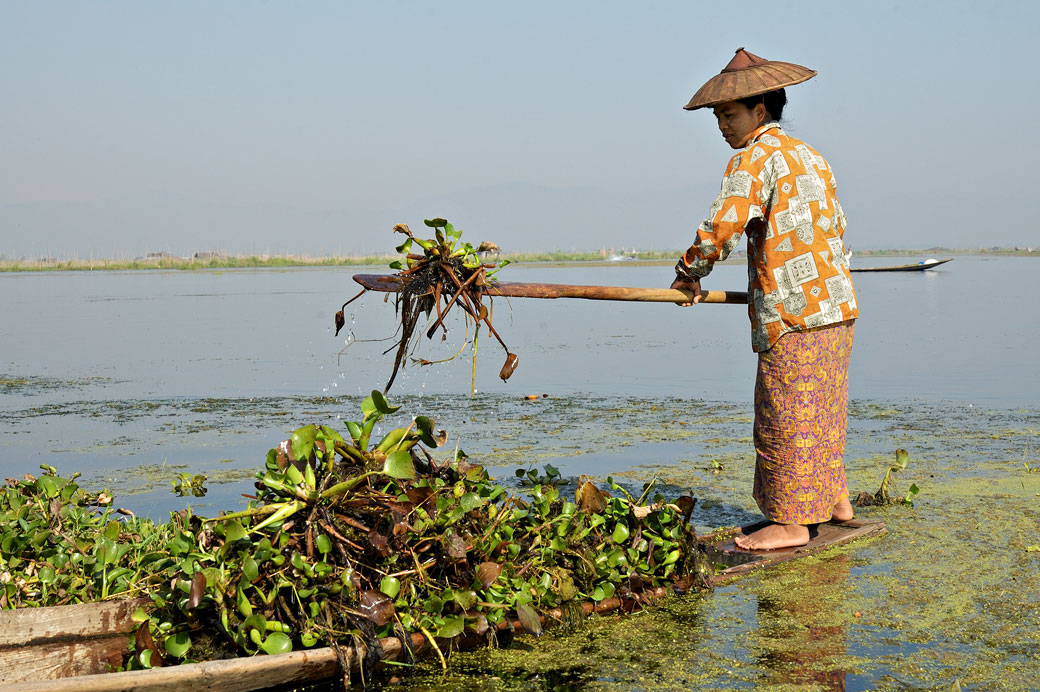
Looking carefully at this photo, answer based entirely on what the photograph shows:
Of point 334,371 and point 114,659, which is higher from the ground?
point 334,371

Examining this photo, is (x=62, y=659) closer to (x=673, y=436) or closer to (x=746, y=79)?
(x=746, y=79)

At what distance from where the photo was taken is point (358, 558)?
322 centimetres

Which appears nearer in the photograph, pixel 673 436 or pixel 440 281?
pixel 440 281

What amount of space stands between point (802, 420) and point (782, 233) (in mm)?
791

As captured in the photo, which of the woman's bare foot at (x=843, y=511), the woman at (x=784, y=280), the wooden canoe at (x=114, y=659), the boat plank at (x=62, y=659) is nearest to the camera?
the wooden canoe at (x=114, y=659)

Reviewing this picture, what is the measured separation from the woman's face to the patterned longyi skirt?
0.89 m

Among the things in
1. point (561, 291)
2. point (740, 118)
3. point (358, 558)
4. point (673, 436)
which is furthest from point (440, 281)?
point (673, 436)

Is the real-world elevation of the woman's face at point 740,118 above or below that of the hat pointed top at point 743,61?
below

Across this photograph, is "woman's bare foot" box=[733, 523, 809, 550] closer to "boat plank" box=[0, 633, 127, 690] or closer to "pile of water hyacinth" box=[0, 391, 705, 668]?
"pile of water hyacinth" box=[0, 391, 705, 668]

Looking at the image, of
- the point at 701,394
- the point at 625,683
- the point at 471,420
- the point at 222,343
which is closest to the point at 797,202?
the point at 625,683

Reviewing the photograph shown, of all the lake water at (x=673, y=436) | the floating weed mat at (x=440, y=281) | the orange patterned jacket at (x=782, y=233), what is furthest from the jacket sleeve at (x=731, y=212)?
the lake water at (x=673, y=436)

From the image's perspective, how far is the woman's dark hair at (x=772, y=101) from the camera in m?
4.27

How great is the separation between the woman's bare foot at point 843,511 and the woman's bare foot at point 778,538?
37 centimetres

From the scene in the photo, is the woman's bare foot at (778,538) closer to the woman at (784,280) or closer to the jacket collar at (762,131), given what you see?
the woman at (784,280)
